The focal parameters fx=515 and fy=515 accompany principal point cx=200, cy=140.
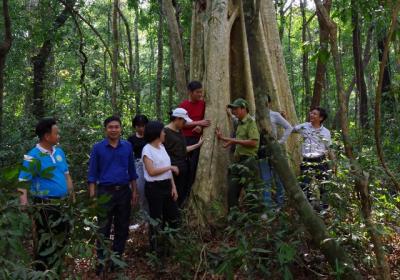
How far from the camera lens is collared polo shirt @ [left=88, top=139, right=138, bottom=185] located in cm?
528

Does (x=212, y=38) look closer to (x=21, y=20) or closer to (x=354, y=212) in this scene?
(x=354, y=212)

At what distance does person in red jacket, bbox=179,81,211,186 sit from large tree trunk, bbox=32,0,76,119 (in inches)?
276

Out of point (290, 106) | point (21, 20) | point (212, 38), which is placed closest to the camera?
point (212, 38)

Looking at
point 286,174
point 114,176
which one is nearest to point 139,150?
point 114,176

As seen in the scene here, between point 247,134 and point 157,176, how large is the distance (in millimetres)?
1229

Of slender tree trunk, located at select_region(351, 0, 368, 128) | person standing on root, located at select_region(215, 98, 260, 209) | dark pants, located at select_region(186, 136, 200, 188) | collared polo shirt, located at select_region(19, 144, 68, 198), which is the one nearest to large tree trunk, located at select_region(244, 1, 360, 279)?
person standing on root, located at select_region(215, 98, 260, 209)

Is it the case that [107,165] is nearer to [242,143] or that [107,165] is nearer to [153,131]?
[153,131]

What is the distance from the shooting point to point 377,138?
4.27m

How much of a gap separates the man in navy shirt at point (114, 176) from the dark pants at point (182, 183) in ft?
2.62

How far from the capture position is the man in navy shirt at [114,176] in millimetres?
5277

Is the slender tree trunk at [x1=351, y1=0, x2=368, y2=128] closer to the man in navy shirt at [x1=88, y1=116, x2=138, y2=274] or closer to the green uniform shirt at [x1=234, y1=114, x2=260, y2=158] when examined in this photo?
the green uniform shirt at [x1=234, y1=114, x2=260, y2=158]

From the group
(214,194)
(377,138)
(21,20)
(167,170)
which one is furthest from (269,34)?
(21,20)

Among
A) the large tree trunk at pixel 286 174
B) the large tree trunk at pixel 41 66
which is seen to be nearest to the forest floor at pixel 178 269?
the large tree trunk at pixel 286 174

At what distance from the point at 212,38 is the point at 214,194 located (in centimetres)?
209
